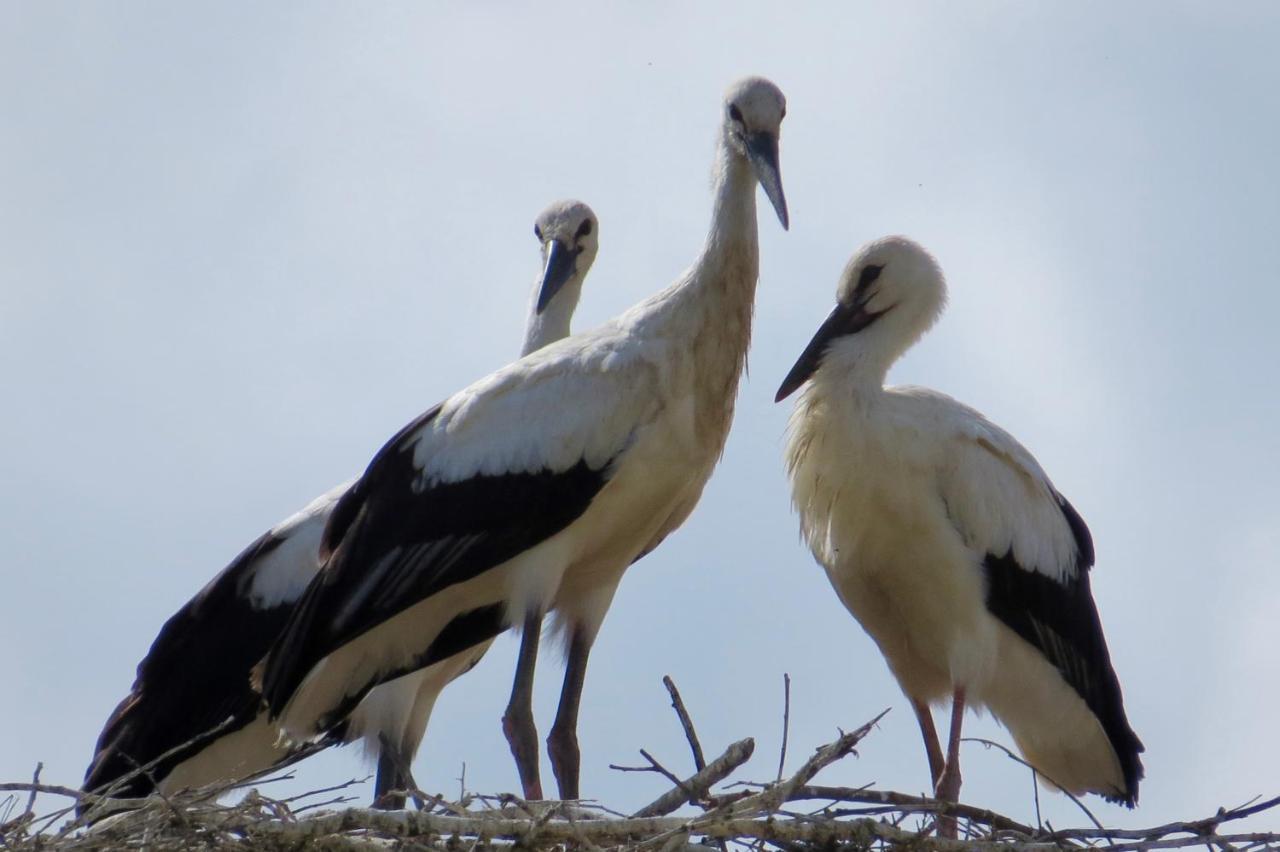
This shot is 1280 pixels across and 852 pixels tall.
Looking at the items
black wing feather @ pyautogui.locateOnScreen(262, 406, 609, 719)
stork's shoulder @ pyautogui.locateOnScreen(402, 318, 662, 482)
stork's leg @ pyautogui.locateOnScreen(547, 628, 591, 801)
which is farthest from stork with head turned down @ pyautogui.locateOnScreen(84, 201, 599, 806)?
stork's shoulder @ pyautogui.locateOnScreen(402, 318, 662, 482)

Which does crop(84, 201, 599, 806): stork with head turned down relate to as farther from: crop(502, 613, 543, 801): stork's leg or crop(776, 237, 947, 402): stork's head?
crop(776, 237, 947, 402): stork's head

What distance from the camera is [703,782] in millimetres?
7137

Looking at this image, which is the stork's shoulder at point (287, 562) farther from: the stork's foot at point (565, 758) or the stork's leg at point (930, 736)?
the stork's leg at point (930, 736)

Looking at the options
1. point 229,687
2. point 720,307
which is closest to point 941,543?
point 720,307

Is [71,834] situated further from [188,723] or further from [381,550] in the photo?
[188,723]

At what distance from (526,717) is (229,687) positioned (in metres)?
1.62

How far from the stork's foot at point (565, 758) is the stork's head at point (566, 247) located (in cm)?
275

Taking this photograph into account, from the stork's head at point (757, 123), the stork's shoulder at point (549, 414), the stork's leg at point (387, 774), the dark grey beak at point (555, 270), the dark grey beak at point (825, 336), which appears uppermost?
the dark grey beak at point (555, 270)

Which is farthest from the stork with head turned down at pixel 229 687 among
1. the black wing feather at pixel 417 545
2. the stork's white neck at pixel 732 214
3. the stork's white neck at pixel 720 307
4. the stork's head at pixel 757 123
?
the stork's head at pixel 757 123

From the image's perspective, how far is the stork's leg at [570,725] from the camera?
870 centimetres

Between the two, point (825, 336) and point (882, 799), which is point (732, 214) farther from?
point (882, 799)

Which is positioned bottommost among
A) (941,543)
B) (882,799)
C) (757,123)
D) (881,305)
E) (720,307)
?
(882,799)

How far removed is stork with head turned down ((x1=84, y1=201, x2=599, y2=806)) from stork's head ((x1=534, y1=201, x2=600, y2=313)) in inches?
63.4

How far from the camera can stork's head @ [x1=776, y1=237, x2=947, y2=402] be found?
9617 mm
